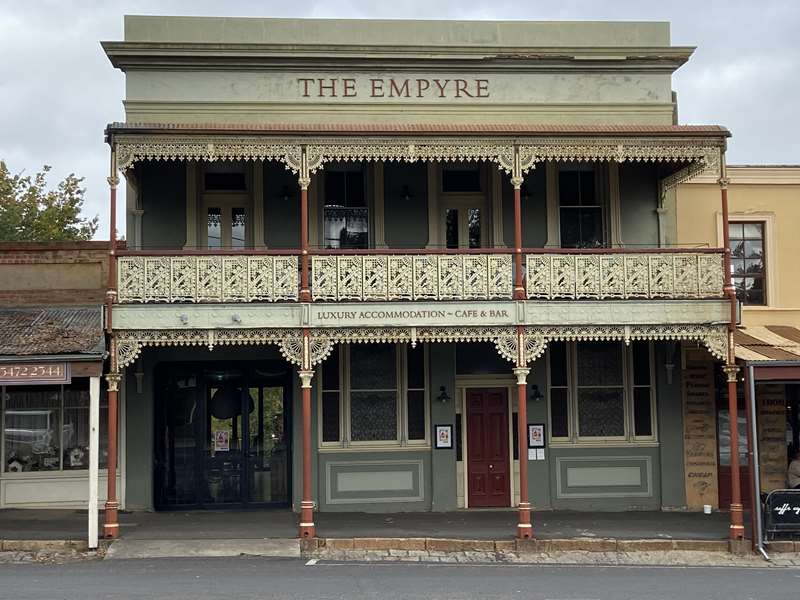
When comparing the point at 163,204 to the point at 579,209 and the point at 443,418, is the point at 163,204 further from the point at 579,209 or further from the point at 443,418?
the point at 579,209

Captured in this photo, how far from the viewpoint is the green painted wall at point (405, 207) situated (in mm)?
16609

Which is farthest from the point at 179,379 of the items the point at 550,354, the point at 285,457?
the point at 550,354

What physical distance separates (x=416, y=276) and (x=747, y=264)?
7.03 m

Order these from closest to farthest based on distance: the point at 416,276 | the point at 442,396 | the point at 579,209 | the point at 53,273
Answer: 1. the point at 416,276
2. the point at 53,273
3. the point at 442,396
4. the point at 579,209

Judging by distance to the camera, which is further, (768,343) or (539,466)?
(539,466)

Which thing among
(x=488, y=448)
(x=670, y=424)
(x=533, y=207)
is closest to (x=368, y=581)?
(x=488, y=448)

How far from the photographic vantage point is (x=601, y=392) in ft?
55.2

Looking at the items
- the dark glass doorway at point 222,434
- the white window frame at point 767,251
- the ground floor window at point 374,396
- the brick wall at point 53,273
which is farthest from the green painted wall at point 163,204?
the white window frame at point 767,251

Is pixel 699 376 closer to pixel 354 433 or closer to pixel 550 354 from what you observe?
pixel 550 354

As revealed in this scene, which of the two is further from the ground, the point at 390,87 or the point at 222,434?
the point at 390,87

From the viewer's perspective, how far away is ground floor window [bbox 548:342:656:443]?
54.7ft

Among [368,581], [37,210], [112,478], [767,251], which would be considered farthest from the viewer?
[37,210]

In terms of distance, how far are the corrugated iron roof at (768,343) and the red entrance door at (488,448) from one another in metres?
4.28

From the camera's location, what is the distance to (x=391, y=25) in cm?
1703
